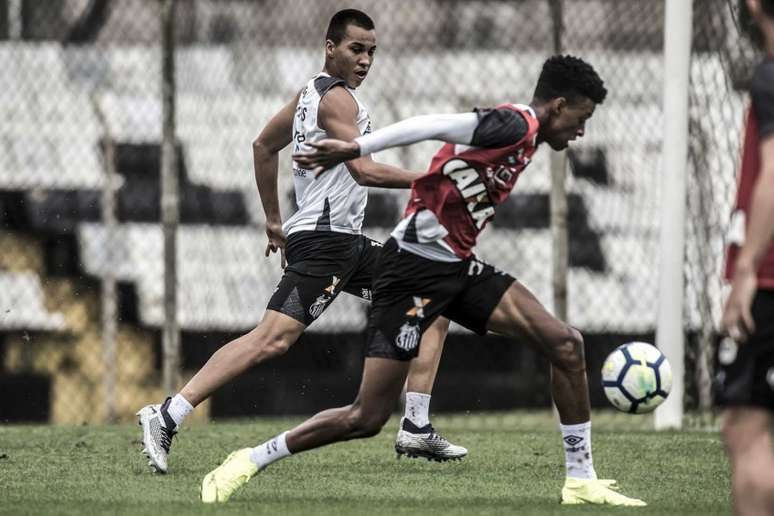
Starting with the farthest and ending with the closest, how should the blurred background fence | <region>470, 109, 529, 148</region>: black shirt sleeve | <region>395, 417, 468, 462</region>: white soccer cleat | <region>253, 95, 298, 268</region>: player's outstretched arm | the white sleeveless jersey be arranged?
the blurred background fence < <region>253, 95, 298, 268</region>: player's outstretched arm < <region>395, 417, 468, 462</region>: white soccer cleat < the white sleeveless jersey < <region>470, 109, 529, 148</region>: black shirt sleeve

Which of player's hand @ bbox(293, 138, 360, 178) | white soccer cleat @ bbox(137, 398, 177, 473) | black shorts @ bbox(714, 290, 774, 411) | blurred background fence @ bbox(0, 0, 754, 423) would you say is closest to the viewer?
black shorts @ bbox(714, 290, 774, 411)

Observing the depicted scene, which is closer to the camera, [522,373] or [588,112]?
[588,112]

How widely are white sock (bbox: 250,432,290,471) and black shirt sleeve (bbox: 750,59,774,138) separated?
2.69 m

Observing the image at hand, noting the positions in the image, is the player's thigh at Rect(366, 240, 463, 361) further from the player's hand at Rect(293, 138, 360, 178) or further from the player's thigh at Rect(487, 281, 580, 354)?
the player's hand at Rect(293, 138, 360, 178)

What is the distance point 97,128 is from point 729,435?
8.71m

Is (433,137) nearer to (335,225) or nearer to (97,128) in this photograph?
(335,225)

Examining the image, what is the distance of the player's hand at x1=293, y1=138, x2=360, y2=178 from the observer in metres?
5.84

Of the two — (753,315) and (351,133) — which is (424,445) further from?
(753,315)

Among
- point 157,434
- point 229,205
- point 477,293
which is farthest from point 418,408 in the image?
point 229,205

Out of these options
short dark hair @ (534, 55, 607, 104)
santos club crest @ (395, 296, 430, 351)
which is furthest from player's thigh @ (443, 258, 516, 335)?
short dark hair @ (534, 55, 607, 104)

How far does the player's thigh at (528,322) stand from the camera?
6.53m

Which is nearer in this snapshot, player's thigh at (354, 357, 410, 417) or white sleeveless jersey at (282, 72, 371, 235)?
player's thigh at (354, 357, 410, 417)

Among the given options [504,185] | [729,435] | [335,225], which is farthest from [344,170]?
[729,435]

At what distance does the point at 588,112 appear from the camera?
643 centimetres
